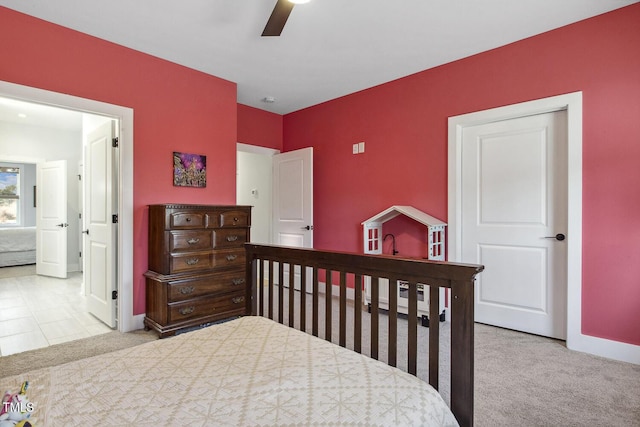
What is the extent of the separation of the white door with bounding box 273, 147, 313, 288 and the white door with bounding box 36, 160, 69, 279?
3.57 m

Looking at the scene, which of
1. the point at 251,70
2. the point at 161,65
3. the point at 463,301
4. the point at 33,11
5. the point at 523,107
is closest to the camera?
the point at 463,301

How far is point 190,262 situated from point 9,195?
762 centimetres

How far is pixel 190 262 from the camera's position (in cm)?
304

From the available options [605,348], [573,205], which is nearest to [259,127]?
[573,205]

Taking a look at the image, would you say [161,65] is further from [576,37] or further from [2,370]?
[576,37]

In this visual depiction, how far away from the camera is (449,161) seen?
11.3 feet

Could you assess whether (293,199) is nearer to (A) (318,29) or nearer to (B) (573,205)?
(A) (318,29)

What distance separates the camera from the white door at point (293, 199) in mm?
4512

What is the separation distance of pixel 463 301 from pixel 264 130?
4.30 metres

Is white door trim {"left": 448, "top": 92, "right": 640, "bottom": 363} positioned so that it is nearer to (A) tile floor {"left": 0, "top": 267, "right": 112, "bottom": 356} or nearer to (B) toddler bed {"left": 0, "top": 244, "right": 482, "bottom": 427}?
(B) toddler bed {"left": 0, "top": 244, "right": 482, "bottom": 427}

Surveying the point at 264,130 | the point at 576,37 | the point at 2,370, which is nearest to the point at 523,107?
the point at 576,37

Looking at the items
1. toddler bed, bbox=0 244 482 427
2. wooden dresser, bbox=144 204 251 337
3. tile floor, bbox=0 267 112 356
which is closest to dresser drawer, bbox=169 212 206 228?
wooden dresser, bbox=144 204 251 337

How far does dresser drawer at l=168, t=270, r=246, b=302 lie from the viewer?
→ 116 inches

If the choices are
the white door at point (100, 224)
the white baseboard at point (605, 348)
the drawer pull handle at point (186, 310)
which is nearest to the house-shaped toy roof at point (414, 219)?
the white baseboard at point (605, 348)
